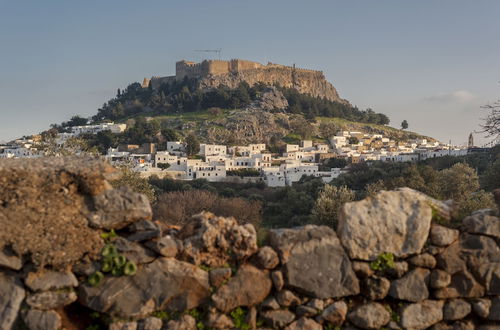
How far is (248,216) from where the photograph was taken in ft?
101

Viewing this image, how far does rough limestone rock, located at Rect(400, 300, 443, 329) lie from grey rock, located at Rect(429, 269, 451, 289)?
0.68 feet

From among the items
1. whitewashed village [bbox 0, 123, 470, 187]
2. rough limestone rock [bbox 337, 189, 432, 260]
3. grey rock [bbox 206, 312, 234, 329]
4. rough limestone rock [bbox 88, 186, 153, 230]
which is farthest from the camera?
whitewashed village [bbox 0, 123, 470, 187]

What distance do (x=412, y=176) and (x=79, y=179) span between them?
29.3 m

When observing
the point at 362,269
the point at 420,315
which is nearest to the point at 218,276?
the point at 362,269

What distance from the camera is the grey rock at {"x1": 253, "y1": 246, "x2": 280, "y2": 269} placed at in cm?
497

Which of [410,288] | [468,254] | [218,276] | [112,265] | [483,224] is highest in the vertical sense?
[483,224]

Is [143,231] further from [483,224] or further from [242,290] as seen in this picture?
[483,224]

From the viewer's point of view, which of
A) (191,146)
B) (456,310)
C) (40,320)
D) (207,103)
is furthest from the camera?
(207,103)

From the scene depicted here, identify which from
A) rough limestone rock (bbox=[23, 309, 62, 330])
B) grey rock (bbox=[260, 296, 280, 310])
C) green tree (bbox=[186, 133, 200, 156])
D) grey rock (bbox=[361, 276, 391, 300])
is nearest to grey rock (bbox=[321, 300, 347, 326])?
grey rock (bbox=[361, 276, 391, 300])

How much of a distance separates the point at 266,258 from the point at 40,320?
223cm

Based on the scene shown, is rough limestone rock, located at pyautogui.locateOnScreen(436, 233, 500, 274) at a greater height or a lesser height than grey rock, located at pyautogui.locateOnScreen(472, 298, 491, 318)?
greater

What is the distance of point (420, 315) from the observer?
5.01m

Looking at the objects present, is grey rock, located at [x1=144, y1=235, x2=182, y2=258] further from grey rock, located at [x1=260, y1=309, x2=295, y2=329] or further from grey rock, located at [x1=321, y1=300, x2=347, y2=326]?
grey rock, located at [x1=321, y1=300, x2=347, y2=326]

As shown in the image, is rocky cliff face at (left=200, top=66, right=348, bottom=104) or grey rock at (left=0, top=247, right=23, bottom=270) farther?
rocky cliff face at (left=200, top=66, right=348, bottom=104)
